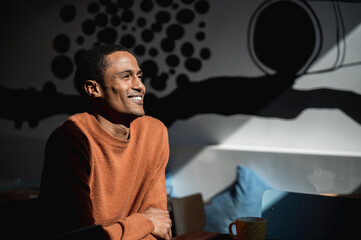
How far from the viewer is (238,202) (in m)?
3.51

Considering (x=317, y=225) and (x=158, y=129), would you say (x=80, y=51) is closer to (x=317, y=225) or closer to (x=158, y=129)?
(x=158, y=129)

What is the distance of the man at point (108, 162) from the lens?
1395mm

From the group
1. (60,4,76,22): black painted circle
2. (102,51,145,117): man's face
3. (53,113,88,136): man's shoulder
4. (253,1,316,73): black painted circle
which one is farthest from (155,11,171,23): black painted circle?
(53,113,88,136): man's shoulder

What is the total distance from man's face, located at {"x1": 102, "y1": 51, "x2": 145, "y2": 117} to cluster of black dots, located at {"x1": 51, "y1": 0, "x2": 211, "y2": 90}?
250cm

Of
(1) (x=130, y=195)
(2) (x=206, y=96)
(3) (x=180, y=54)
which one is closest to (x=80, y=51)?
(3) (x=180, y=54)

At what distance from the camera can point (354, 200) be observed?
1323 mm

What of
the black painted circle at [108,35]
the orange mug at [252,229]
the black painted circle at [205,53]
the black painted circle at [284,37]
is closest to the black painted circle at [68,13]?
the black painted circle at [108,35]

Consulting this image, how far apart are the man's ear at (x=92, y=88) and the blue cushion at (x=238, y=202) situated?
2213mm

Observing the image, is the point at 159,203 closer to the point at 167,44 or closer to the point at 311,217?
the point at 311,217

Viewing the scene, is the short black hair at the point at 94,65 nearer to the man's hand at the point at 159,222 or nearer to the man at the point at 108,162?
the man at the point at 108,162

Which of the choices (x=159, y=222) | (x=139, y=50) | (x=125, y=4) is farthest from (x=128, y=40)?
(x=159, y=222)

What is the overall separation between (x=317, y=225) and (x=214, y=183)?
2466mm

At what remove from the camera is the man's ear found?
1633 mm

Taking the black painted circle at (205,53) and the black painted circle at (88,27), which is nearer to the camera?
the black painted circle at (205,53)
